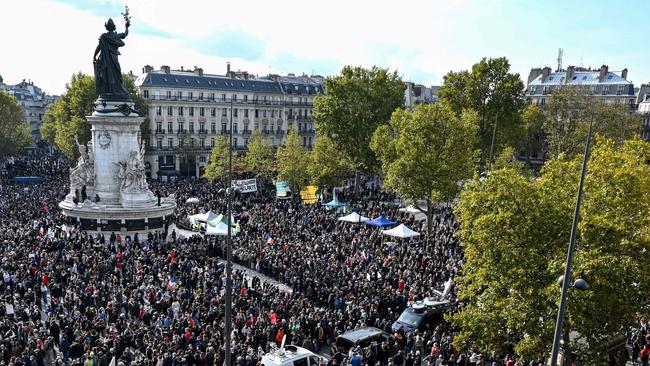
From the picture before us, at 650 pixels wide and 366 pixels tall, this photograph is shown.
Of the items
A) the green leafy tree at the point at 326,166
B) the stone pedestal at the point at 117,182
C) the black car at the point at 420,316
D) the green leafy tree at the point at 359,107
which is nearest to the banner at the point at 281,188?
the green leafy tree at the point at 326,166

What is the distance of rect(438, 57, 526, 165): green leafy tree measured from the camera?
54.1m

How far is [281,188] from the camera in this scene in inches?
2147

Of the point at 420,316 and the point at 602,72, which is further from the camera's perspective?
the point at 602,72

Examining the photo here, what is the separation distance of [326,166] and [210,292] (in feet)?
108

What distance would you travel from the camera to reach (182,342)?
18.8 metres

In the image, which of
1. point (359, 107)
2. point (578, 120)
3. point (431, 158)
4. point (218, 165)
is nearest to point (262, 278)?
point (431, 158)

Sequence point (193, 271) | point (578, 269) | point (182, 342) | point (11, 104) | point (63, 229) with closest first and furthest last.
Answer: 1. point (578, 269)
2. point (182, 342)
3. point (193, 271)
4. point (63, 229)
5. point (11, 104)

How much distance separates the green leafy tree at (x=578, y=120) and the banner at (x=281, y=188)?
27.2 meters

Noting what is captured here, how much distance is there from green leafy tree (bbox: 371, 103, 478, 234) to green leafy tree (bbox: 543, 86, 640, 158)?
21.2 meters

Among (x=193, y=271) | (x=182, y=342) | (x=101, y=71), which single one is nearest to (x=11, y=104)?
(x=101, y=71)

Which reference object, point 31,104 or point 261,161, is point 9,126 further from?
point 31,104

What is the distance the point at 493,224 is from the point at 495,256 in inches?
39.8

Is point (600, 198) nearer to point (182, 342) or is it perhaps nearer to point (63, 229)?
point (182, 342)

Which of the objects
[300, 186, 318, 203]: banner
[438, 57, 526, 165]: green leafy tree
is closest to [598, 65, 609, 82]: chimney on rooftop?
[438, 57, 526, 165]: green leafy tree
